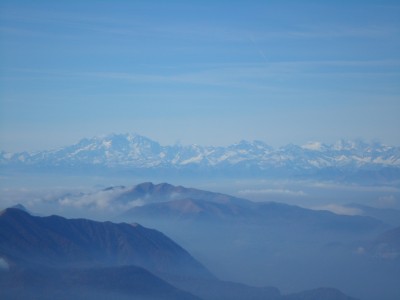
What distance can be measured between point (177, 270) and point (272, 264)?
49873mm

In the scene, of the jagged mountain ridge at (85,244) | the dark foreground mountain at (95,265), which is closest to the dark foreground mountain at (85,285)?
the dark foreground mountain at (95,265)

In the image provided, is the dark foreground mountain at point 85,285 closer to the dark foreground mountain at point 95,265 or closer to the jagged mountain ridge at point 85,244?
the dark foreground mountain at point 95,265

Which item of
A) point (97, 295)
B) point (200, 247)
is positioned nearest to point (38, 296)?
point (97, 295)

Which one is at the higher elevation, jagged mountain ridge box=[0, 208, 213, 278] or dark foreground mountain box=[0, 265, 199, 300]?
jagged mountain ridge box=[0, 208, 213, 278]

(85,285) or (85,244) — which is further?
(85,244)

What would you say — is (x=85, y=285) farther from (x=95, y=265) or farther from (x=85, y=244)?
(x=85, y=244)

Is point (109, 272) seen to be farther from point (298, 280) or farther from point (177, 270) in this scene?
point (298, 280)

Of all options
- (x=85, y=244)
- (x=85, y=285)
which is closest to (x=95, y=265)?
(x=85, y=244)

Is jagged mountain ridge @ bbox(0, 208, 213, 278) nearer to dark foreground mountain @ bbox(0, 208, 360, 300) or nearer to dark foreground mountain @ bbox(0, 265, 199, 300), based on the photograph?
dark foreground mountain @ bbox(0, 208, 360, 300)

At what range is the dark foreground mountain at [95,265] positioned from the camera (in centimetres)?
9100

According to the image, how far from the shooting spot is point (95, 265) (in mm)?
115188

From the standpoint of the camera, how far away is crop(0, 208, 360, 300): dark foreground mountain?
91.0 metres

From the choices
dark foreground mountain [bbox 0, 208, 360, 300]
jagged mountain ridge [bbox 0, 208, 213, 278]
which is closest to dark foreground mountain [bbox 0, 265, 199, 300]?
dark foreground mountain [bbox 0, 208, 360, 300]

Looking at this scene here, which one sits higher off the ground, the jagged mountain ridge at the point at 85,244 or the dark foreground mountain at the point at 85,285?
the jagged mountain ridge at the point at 85,244
